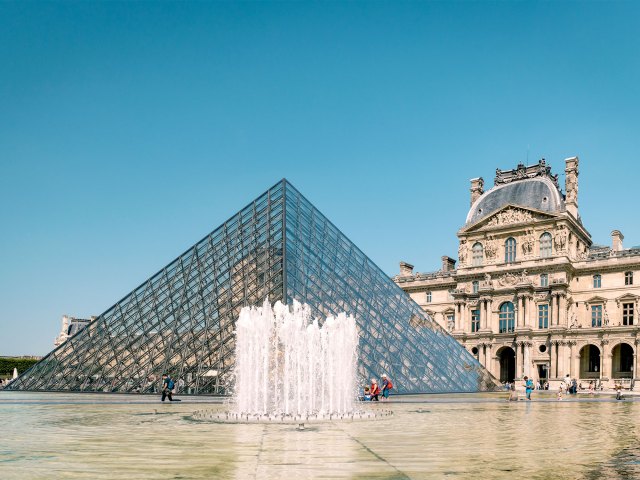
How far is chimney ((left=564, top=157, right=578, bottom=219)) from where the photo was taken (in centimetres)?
5288

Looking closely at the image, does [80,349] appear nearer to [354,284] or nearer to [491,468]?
[354,284]

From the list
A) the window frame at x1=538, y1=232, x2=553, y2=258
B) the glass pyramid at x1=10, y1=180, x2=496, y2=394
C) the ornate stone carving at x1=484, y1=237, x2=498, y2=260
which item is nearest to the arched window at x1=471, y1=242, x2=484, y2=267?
the ornate stone carving at x1=484, y1=237, x2=498, y2=260

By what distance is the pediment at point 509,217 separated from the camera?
51.7m

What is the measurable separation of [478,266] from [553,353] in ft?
29.8

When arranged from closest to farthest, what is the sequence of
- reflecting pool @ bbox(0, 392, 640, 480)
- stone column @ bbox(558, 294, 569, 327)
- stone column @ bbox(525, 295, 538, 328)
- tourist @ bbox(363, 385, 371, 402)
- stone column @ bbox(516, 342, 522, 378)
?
reflecting pool @ bbox(0, 392, 640, 480), tourist @ bbox(363, 385, 371, 402), stone column @ bbox(558, 294, 569, 327), stone column @ bbox(516, 342, 522, 378), stone column @ bbox(525, 295, 538, 328)

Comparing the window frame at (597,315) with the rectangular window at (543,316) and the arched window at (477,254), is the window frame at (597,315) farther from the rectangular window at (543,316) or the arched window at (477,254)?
the arched window at (477,254)

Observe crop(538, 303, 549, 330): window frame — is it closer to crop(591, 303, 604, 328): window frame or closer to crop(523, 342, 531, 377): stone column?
crop(523, 342, 531, 377): stone column

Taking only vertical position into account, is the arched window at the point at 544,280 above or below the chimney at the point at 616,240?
below

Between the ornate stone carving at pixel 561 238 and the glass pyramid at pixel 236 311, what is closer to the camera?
the glass pyramid at pixel 236 311

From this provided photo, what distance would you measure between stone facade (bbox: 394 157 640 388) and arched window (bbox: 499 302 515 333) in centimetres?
8

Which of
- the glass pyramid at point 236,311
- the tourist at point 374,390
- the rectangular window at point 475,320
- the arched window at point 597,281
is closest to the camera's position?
the tourist at point 374,390

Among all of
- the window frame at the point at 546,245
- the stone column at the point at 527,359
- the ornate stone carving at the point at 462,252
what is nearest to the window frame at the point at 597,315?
the stone column at the point at 527,359

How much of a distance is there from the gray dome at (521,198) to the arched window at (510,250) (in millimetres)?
2745

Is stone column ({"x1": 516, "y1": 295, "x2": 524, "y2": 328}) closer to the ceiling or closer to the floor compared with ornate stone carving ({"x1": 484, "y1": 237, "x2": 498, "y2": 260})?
closer to the floor
